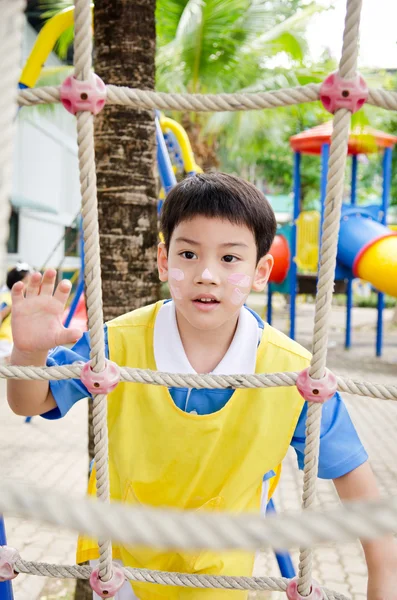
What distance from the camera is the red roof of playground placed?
649 centimetres

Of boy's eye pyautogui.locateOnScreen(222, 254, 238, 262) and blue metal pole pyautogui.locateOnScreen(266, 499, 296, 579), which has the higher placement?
boy's eye pyautogui.locateOnScreen(222, 254, 238, 262)

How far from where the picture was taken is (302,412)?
1146 mm

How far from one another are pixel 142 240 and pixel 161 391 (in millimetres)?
722

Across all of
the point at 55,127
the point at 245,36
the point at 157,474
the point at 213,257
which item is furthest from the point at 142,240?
the point at 55,127

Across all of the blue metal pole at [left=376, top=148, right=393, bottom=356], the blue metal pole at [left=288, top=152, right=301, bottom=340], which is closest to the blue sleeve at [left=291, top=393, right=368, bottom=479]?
the blue metal pole at [left=288, top=152, right=301, bottom=340]

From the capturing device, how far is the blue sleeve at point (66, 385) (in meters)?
1.13

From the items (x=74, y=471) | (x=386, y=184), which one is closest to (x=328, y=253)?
(x=74, y=471)

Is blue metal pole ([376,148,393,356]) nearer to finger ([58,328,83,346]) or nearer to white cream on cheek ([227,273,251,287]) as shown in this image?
white cream on cheek ([227,273,251,287])

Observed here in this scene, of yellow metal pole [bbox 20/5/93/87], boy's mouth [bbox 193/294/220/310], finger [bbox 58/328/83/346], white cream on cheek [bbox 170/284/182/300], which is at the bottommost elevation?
finger [bbox 58/328/83/346]

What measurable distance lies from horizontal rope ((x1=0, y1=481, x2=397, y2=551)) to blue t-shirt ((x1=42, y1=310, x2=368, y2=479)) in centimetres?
75

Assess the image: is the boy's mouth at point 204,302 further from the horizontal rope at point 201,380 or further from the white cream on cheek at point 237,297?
the horizontal rope at point 201,380

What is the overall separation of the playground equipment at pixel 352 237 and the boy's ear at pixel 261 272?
431 cm

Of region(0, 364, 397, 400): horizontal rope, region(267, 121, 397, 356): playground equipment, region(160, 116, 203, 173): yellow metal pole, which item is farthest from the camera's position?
region(267, 121, 397, 356): playground equipment

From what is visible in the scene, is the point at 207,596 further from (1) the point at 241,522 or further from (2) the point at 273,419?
(1) the point at 241,522
